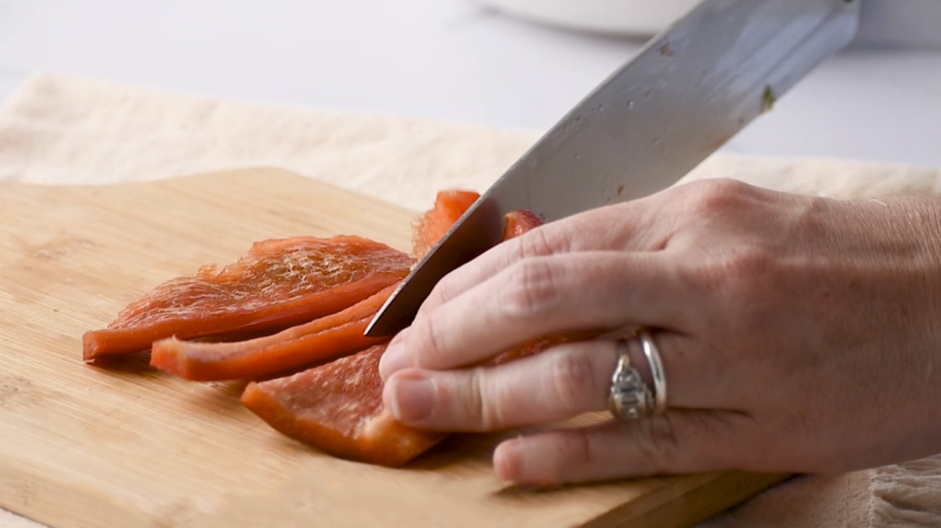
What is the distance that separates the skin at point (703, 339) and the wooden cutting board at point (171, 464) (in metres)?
0.07

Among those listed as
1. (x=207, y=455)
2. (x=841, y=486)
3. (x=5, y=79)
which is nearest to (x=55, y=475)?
(x=207, y=455)

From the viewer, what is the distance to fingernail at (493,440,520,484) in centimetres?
157

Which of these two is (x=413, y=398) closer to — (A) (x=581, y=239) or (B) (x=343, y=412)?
(B) (x=343, y=412)

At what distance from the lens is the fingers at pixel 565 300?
4.91 feet

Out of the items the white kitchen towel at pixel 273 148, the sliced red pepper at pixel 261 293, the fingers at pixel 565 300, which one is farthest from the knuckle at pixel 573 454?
the white kitchen towel at pixel 273 148

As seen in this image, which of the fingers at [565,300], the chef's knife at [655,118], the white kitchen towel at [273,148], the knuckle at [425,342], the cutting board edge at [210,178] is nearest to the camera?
the fingers at [565,300]

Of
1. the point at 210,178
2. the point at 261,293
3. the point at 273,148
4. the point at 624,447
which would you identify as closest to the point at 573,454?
the point at 624,447

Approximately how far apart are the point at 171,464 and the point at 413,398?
366mm

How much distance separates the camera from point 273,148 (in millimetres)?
3086

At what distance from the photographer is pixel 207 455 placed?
66.5 inches

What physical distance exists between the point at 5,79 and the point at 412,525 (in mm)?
2577

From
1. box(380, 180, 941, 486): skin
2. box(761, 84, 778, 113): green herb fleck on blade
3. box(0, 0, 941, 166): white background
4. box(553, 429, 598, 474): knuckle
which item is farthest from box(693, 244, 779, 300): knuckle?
box(0, 0, 941, 166): white background

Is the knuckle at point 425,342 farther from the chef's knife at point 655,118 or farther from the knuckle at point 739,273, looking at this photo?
the knuckle at point 739,273

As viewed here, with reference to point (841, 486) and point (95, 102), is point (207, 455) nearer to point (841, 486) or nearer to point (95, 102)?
point (841, 486)
